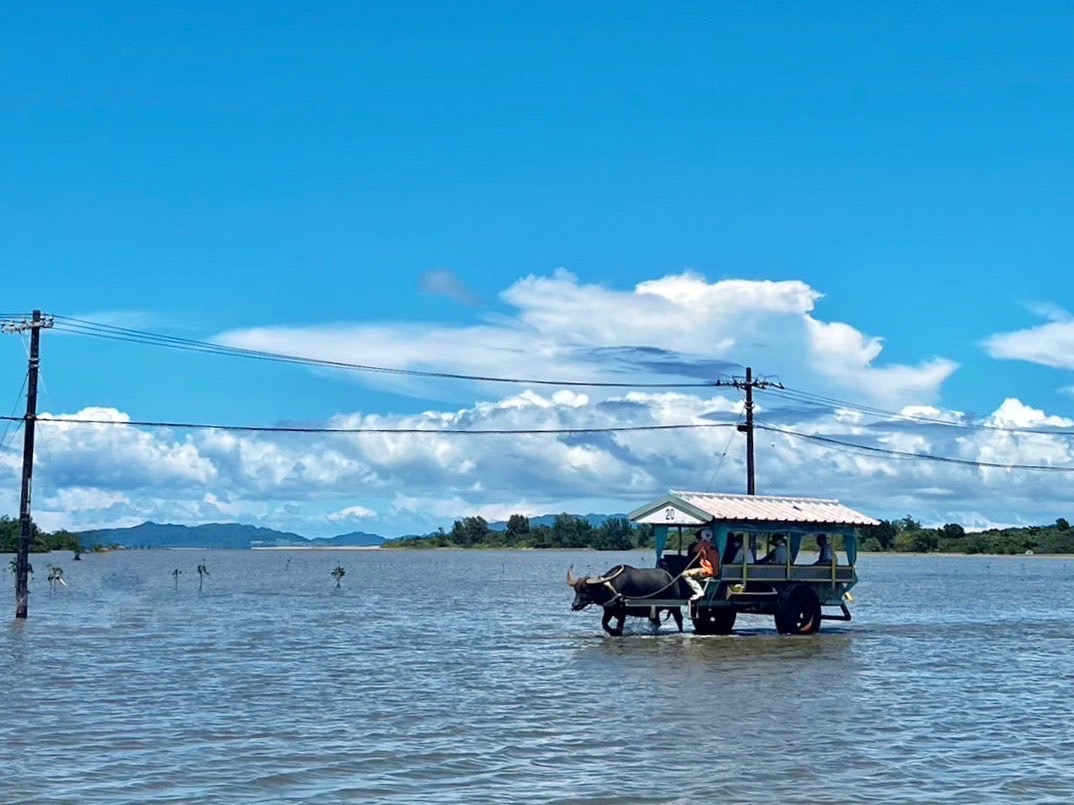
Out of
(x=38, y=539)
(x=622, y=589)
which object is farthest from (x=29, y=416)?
(x=38, y=539)

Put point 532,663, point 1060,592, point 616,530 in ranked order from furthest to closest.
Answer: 1. point 616,530
2. point 1060,592
3. point 532,663

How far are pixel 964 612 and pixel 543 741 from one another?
120 ft

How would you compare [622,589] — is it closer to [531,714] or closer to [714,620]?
[714,620]

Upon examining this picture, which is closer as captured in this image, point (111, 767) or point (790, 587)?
point (111, 767)

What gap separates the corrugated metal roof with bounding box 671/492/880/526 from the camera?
111 feet

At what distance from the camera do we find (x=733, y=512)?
33.8 metres

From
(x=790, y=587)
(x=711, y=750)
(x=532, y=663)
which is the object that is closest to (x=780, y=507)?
(x=790, y=587)

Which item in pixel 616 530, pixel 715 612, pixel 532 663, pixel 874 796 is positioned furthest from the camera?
pixel 616 530

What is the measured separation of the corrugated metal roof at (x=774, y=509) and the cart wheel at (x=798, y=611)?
1939 millimetres

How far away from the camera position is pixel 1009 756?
17359mm

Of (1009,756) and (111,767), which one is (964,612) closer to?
(1009,756)

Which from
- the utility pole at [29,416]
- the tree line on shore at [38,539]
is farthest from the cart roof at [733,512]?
the tree line on shore at [38,539]

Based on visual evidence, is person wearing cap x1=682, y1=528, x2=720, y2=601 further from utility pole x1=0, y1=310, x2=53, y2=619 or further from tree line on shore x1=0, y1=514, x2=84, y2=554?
tree line on shore x1=0, y1=514, x2=84, y2=554

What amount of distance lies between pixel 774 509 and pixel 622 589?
4992 millimetres
